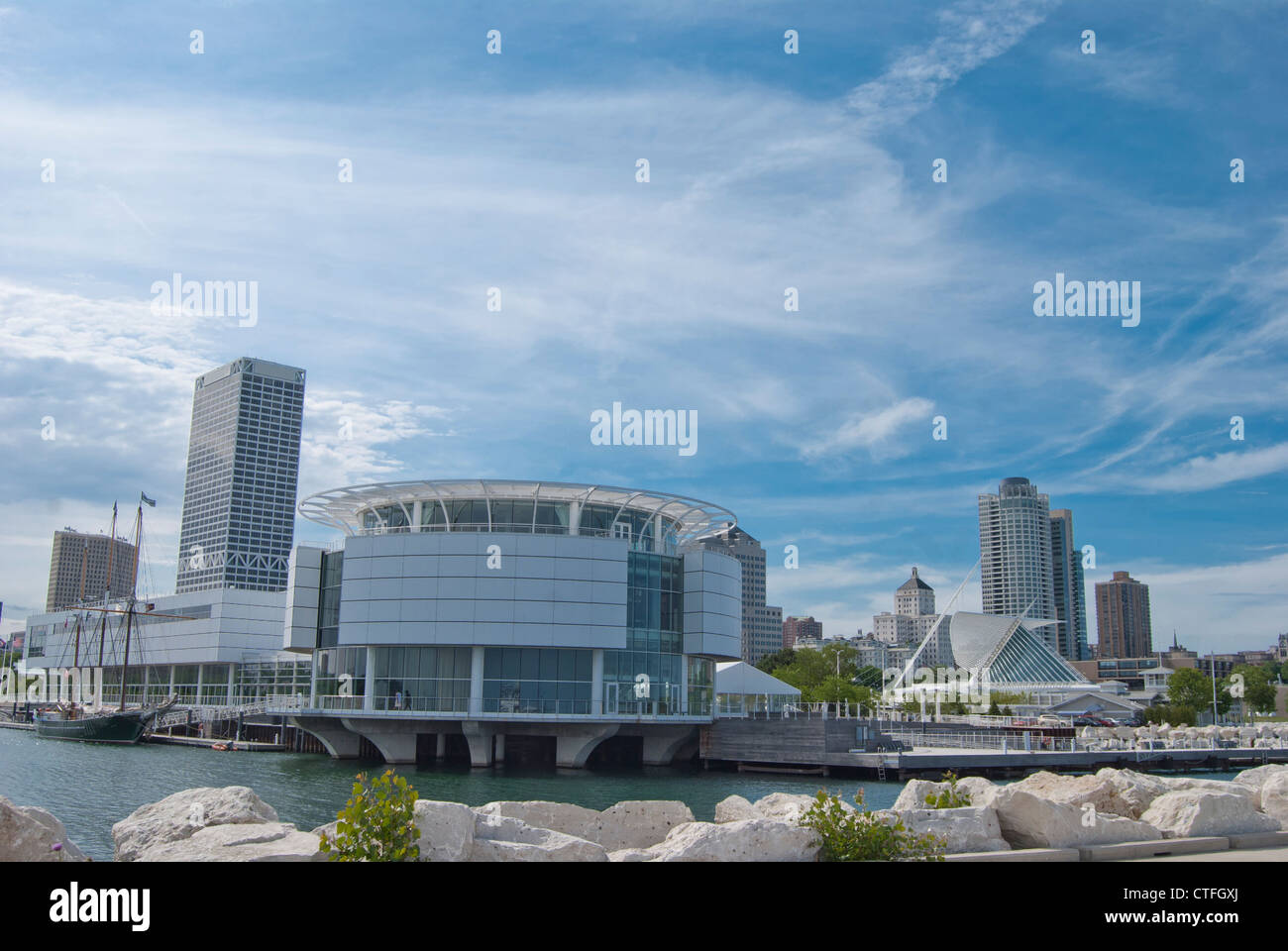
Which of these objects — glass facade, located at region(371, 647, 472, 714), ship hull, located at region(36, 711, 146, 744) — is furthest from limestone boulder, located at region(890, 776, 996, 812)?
ship hull, located at region(36, 711, 146, 744)

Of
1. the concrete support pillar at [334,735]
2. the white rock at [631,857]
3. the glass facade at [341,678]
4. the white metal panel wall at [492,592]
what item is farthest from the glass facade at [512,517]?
the white rock at [631,857]

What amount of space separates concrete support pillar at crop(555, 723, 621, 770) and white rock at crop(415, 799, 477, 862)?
5264 cm

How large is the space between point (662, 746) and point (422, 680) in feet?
53.5

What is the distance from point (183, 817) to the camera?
1611cm

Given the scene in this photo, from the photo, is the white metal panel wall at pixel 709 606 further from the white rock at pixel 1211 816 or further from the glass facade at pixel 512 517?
the white rock at pixel 1211 816

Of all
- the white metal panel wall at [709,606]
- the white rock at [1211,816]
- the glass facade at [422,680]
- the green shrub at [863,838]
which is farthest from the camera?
the white metal panel wall at [709,606]

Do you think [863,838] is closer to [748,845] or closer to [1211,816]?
[748,845]

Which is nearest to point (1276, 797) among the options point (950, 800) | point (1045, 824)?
point (1045, 824)

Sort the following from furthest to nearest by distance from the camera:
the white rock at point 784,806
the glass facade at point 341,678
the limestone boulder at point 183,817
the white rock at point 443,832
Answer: the glass facade at point 341,678, the white rock at point 784,806, the limestone boulder at point 183,817, the white rock at point 443,832

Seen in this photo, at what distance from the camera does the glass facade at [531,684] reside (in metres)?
63.1

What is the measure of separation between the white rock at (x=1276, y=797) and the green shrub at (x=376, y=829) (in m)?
15.4
